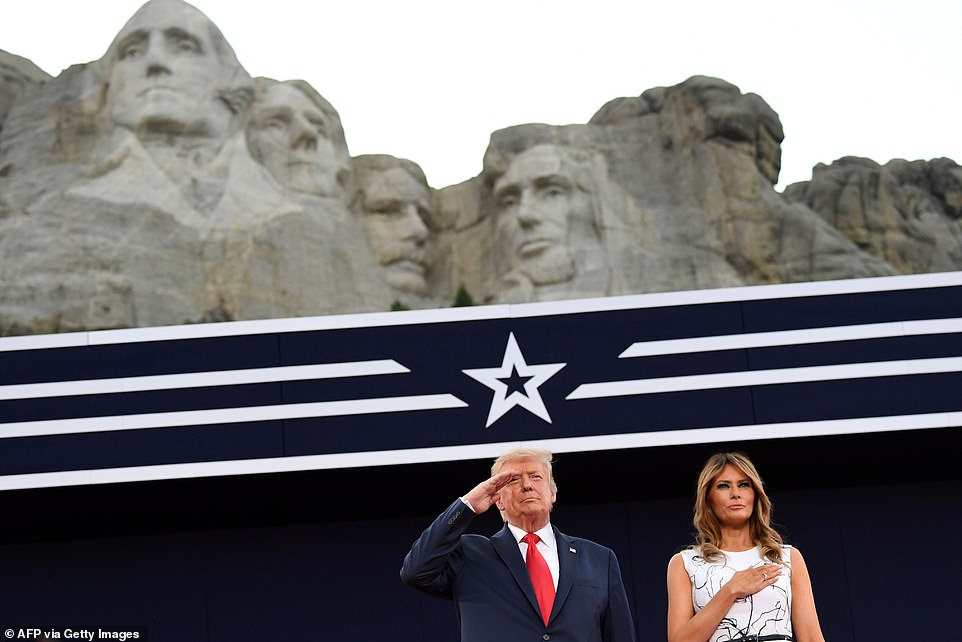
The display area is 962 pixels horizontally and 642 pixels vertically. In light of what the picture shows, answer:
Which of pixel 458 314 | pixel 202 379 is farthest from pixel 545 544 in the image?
pixel 202 379

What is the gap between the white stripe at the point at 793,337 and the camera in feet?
29.3

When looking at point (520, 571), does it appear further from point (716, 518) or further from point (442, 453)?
point (442, 453)

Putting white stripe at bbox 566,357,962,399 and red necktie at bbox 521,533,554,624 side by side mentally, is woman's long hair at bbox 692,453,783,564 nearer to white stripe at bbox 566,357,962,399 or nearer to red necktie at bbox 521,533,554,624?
red necktie at bbox 521,533,554,624

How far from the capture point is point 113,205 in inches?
878

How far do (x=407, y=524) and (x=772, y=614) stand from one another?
6675 millimetres

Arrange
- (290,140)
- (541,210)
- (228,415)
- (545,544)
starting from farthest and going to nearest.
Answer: (541,210) → (290,140) → (228,415) → (545,544)

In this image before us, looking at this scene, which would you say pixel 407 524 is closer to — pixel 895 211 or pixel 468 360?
pixel 468 360

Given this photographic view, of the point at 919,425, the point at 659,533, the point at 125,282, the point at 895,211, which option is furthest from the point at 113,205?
the point at 895,211

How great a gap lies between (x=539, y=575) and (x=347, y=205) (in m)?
23.8

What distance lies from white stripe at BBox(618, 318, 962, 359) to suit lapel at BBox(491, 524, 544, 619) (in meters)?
5.40

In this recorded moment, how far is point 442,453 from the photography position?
8.66 m

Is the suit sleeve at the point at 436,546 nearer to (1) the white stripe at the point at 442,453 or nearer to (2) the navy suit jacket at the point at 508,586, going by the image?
(2) the navy suit jacket at the point at 508,586

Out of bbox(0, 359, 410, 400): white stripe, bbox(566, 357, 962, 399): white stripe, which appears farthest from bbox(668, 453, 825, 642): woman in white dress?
bbox(0, 359, 410, 400): white stripe

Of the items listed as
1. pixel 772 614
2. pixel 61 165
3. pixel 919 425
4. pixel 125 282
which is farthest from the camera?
pixel 61 165
